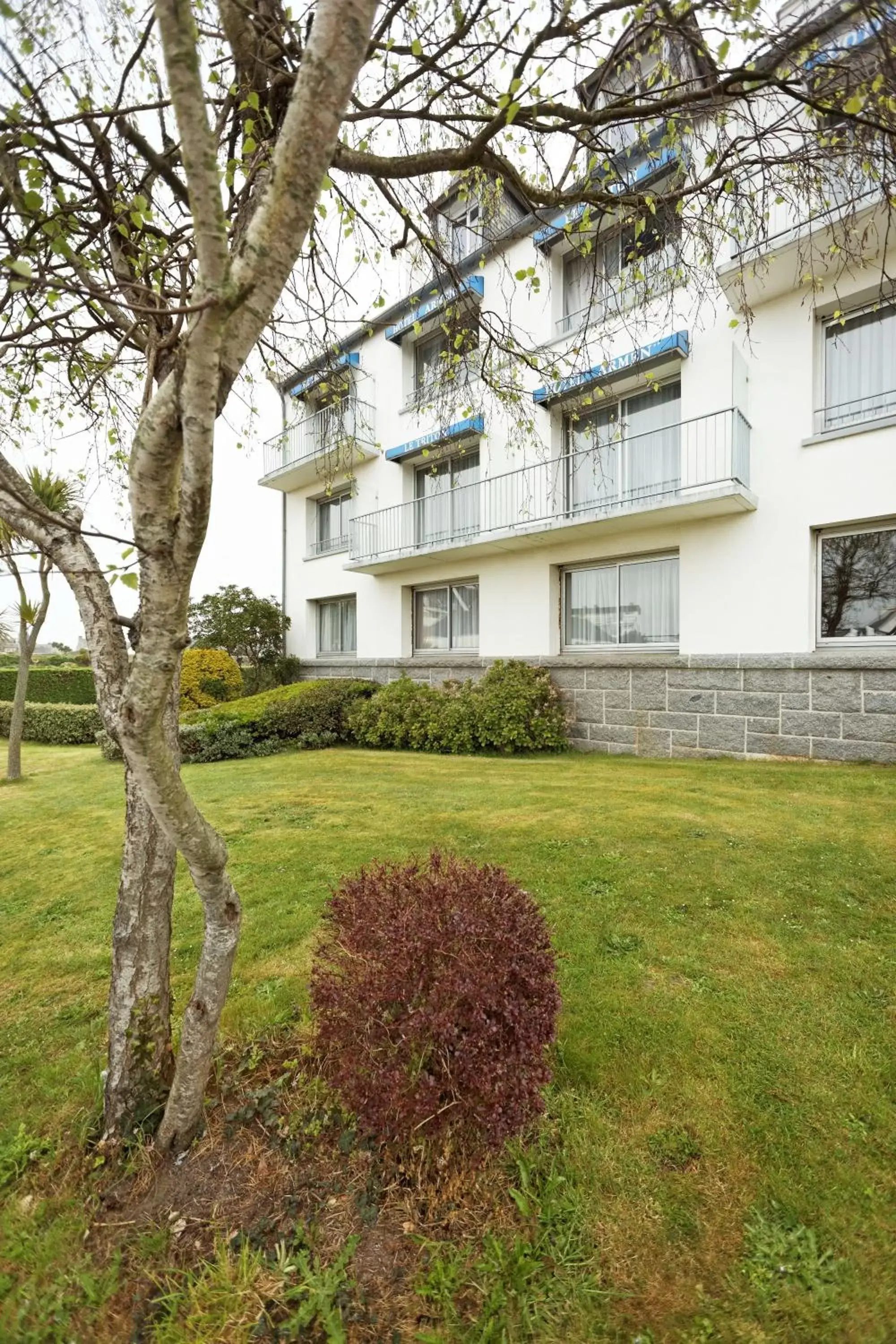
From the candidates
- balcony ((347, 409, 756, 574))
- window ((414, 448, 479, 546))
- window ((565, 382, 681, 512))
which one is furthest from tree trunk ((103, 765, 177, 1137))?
window ((414, 448, 479, 546))

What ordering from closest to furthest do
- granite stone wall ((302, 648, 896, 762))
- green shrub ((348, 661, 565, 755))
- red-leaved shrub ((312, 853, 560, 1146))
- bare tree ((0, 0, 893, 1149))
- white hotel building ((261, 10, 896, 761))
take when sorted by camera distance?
bare tree ((0, 0, 893, 1149))
red-leaved shrub ((312, 853, 560, 1146))
white hotel building ((261, 10, 896, 761))
granite stone wall ((302, 648, 896, 762))
green shrub ((348, 661, 565, 755))

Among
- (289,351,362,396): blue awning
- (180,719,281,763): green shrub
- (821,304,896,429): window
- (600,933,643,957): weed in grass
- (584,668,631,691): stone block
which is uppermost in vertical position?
(821,304,896,429): window

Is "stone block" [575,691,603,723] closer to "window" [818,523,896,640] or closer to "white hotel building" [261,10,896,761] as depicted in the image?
"white hotel building" [261,10,896,761]

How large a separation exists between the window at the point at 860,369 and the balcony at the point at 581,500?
41.4 inches

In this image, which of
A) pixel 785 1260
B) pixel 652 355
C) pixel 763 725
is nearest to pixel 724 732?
pixel 763 725

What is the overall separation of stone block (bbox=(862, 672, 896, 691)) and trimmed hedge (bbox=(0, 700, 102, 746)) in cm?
1332

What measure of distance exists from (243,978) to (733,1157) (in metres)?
2.18

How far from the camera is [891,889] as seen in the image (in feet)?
11.7

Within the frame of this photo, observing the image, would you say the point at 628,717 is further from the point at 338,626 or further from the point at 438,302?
the point at 338,626

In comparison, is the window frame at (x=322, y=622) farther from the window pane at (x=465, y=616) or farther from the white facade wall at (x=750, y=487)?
the white facade wall at (x=750, y=487)

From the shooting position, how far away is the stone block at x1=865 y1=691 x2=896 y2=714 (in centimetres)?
693

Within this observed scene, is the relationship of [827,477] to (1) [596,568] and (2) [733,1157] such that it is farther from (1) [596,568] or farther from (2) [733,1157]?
(2) [733,1157]

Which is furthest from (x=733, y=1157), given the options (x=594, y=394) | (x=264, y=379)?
(x=264, y=379)

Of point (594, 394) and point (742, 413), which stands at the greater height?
point (742, 413)
